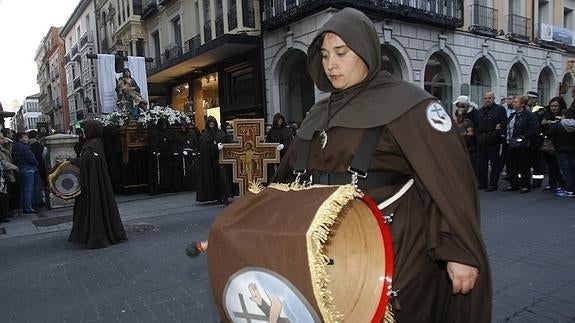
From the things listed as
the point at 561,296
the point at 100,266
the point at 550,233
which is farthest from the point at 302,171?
the point at 550,233

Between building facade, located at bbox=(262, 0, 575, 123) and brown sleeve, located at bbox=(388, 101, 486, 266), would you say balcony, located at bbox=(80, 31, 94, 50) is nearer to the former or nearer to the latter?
building facade, located at bbox=(262, 0, 575, 123)

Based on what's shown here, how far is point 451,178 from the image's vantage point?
1703 mm

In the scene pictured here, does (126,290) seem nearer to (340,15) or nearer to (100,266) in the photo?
(100,266)

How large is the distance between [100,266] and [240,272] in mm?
4470

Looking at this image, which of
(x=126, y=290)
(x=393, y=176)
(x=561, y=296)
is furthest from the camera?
(x=126, y=290)

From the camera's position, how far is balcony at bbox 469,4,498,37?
18.7 metres

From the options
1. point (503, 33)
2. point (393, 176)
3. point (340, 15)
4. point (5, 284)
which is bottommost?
point (5, 284)

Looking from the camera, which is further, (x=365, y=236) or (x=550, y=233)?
(x=550, y=233)

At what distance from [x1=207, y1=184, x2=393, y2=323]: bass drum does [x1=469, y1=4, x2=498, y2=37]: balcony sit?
1948 cm

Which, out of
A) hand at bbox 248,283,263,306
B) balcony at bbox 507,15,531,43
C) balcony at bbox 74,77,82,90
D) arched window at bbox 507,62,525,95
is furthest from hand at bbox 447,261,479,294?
balcony at bbox 74,77,82,90

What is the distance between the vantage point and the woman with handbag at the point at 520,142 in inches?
342

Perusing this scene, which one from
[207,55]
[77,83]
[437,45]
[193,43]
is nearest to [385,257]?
[437,45]

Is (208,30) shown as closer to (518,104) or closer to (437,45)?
(437,45)

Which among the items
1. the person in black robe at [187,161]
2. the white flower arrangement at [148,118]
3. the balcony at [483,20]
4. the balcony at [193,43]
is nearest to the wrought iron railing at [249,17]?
the balcony at [193,43]
